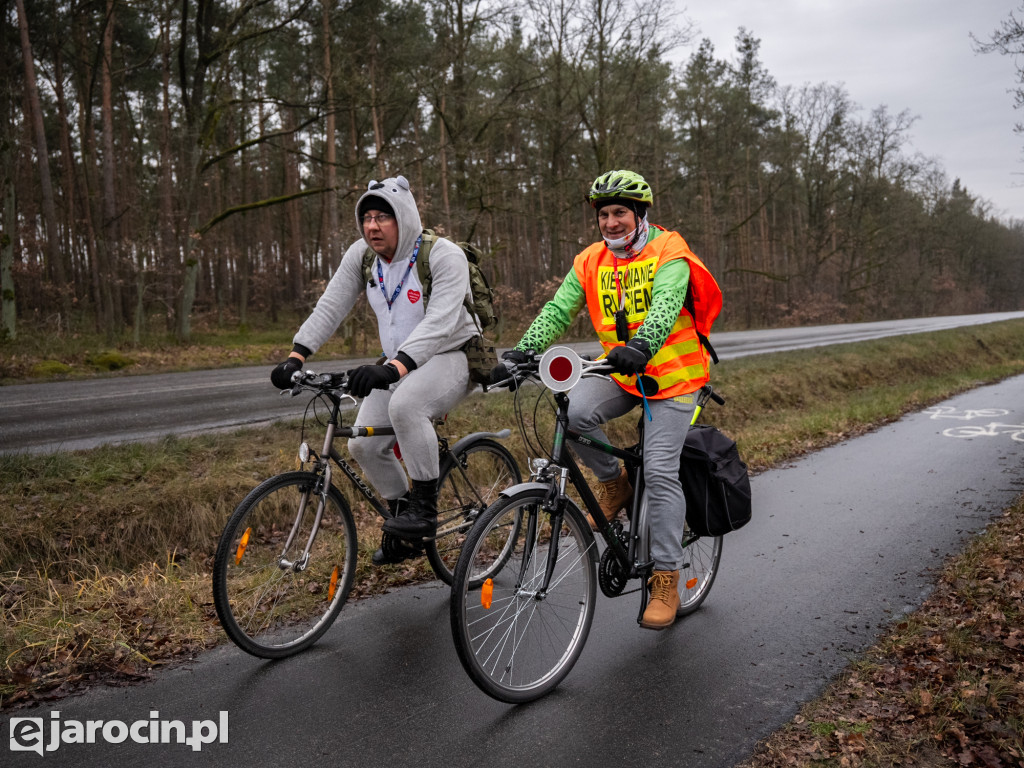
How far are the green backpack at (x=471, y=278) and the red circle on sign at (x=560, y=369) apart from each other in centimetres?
102

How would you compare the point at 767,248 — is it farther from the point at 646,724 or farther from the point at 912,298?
the point at 646,724

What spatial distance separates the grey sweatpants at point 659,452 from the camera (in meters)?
3.79

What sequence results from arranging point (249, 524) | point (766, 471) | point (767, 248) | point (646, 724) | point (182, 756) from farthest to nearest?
point (767, 248)
point (766, 471)
point (249, 524)
point (646, 724)
point (182, 756)

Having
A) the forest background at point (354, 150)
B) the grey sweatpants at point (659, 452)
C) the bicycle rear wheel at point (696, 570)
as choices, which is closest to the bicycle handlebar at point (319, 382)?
the grey sweatpants at point (659, 452)

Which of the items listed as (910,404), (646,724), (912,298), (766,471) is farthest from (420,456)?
(912,298)

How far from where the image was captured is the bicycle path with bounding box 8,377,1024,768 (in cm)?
293

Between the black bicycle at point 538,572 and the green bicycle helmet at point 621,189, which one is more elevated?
the green bicycle helmet at point 621,189

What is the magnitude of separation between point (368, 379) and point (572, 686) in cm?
166

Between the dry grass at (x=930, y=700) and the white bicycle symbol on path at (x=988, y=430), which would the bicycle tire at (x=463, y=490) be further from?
the white bicycle symbol on path at (x=988, y=430)

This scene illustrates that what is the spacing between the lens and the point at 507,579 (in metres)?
3.34

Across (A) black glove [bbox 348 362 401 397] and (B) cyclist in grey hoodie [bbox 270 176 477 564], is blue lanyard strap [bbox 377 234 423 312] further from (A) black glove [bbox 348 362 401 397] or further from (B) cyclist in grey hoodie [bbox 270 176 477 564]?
(A) black glove [bbox 348 362 401 397]

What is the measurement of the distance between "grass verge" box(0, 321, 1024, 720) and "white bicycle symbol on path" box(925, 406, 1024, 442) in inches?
31.7

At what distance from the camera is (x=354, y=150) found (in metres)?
25.0

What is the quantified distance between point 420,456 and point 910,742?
8.16 feet
